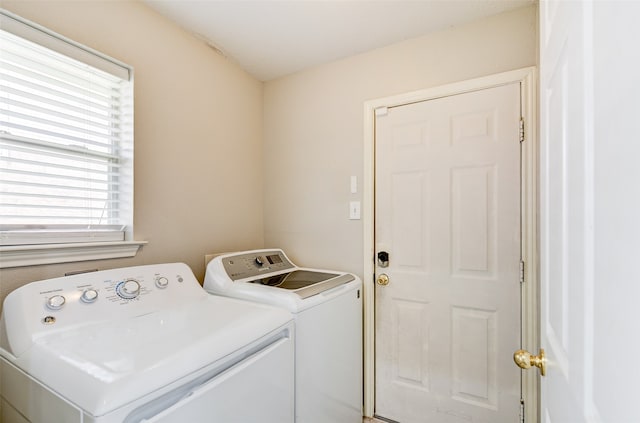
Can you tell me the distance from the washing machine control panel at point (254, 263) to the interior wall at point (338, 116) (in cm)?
16

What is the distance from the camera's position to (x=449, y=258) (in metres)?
→ 1.72

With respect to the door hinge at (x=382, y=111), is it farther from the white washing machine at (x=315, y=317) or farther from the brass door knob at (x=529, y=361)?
the brass door knob at (x=529, y=361)

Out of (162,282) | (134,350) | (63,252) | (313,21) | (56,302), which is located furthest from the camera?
(313,21)

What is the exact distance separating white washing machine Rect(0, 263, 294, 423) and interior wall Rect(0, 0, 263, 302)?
239 millimetres

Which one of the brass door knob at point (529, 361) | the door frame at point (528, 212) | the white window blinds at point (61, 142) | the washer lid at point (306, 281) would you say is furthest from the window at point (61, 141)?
the door frame at point (528, 212)

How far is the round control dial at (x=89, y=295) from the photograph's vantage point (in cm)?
113

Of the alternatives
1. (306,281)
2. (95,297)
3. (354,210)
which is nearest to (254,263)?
(306,281)

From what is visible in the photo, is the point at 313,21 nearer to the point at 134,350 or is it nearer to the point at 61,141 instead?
the point at 61,141

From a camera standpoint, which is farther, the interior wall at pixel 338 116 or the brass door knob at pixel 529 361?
the interior wall at pixel 338 116

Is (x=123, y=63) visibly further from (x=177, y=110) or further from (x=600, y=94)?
(x=600, y=94)

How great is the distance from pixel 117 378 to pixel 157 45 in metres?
1.66

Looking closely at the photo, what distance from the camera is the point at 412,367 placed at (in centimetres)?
181

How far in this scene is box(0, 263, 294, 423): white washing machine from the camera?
720 millimetres

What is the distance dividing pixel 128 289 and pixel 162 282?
149 mm
